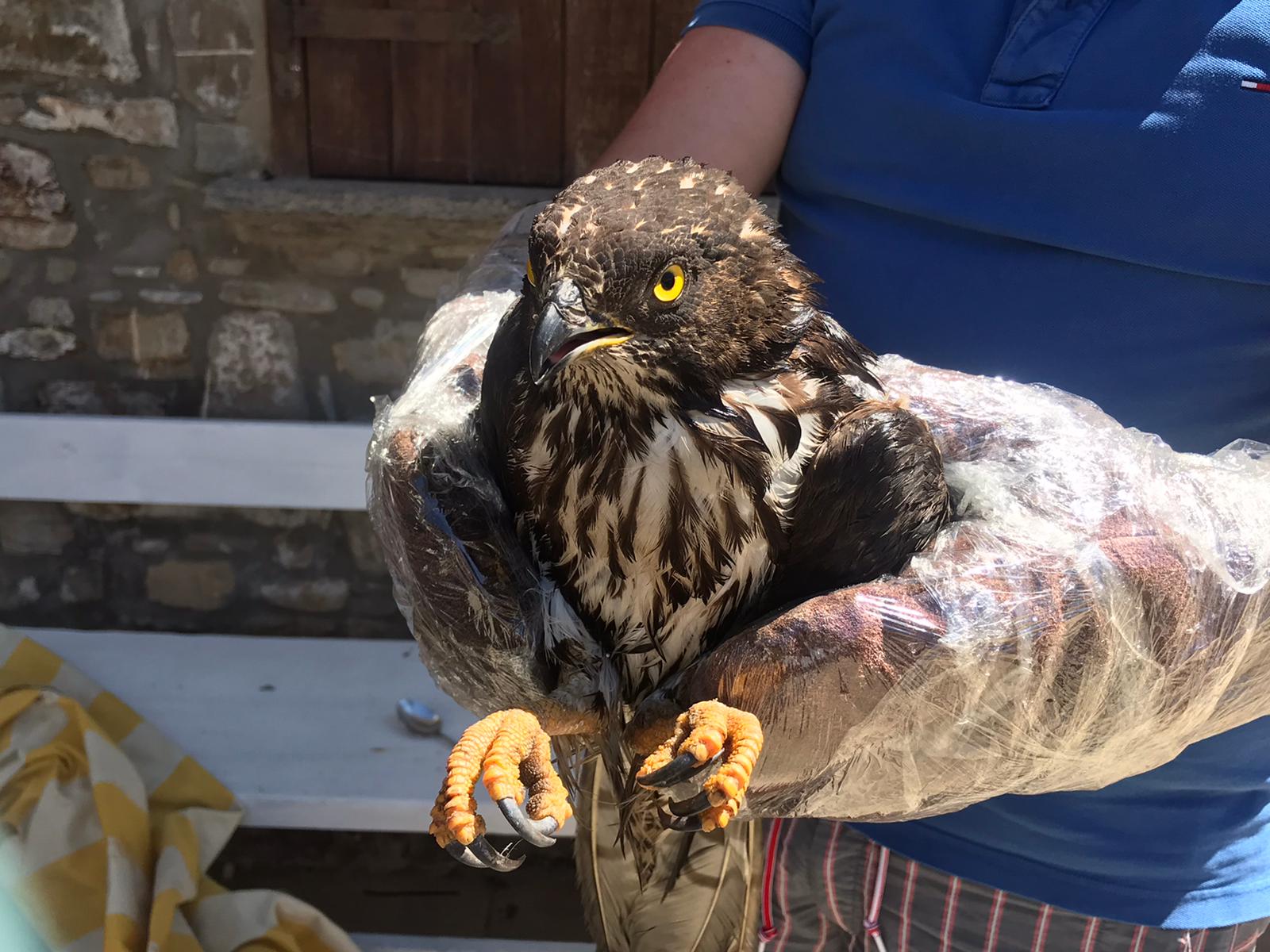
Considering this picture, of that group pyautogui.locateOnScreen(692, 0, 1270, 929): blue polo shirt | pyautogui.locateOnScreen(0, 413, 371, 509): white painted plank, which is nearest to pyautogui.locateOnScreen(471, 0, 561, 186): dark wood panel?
pyautogui.locateOnScreen(0, 413, 371, 509): white painted plank

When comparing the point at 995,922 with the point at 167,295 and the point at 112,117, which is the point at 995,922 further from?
the point at 112,117

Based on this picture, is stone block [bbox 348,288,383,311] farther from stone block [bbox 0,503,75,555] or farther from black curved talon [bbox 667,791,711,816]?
black curved talon [bbox 667,791,711,816]

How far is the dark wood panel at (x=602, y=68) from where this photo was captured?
3182 millimetres

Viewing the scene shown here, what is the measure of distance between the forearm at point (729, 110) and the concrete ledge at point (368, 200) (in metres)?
1.56

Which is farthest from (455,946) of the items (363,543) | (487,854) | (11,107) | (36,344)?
(11,107)

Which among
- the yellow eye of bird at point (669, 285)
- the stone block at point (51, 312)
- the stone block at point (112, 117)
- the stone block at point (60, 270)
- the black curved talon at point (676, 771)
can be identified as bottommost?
the stone block at point (51, 312)

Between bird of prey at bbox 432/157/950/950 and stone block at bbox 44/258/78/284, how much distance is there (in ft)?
8.71

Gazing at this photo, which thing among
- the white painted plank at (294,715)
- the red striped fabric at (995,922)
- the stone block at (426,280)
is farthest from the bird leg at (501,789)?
the stone block at (426,280)

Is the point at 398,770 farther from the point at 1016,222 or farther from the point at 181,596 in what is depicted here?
the point at 1016,222

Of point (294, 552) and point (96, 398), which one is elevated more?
point (96, 398)

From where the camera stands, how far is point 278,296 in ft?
11.4

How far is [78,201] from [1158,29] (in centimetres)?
313

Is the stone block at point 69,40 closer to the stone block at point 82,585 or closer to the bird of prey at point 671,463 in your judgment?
the stone block at point 82,585

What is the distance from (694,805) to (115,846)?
1.85 m
